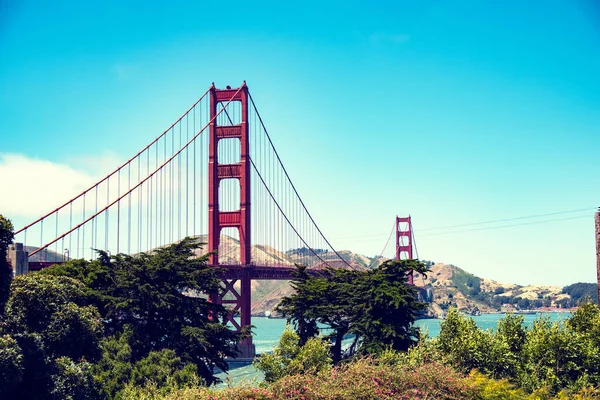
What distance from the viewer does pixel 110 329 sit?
139 feet

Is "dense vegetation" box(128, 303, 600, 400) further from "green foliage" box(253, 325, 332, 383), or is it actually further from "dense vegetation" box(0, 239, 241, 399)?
"dense vegetation" box(0, 239, 241, 399)

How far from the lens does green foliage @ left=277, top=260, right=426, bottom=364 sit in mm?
46281

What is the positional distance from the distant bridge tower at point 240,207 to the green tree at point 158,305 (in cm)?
2720

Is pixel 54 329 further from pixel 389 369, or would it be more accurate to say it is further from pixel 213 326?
pixel 389 369

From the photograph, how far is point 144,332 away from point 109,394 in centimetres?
722

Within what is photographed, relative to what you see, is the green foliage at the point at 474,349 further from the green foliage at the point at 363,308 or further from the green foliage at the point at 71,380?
the green foliage at the point at 71,380

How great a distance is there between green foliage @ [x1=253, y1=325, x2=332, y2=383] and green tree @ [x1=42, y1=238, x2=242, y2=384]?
3.74 metres

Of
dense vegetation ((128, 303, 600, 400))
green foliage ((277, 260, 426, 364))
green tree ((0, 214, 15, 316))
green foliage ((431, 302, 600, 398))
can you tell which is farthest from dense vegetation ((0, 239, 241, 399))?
green foliage ((431, 302, 600, 398))

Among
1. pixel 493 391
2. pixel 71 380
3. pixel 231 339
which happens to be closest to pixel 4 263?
pixel 71 380

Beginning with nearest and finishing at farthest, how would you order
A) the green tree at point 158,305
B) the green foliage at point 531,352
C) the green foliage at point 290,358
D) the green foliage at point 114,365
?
the green foliage at point 114,365 → the green foliage at point 531,352 → the green foliage at point 290,358 → the green tree at point 158,305

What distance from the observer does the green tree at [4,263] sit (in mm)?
30719

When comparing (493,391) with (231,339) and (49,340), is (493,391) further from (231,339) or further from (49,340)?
(49,340)

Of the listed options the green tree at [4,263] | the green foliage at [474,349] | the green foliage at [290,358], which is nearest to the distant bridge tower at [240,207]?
the green foliage at [290,358]

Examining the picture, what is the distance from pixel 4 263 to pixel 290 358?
18.9 metres
